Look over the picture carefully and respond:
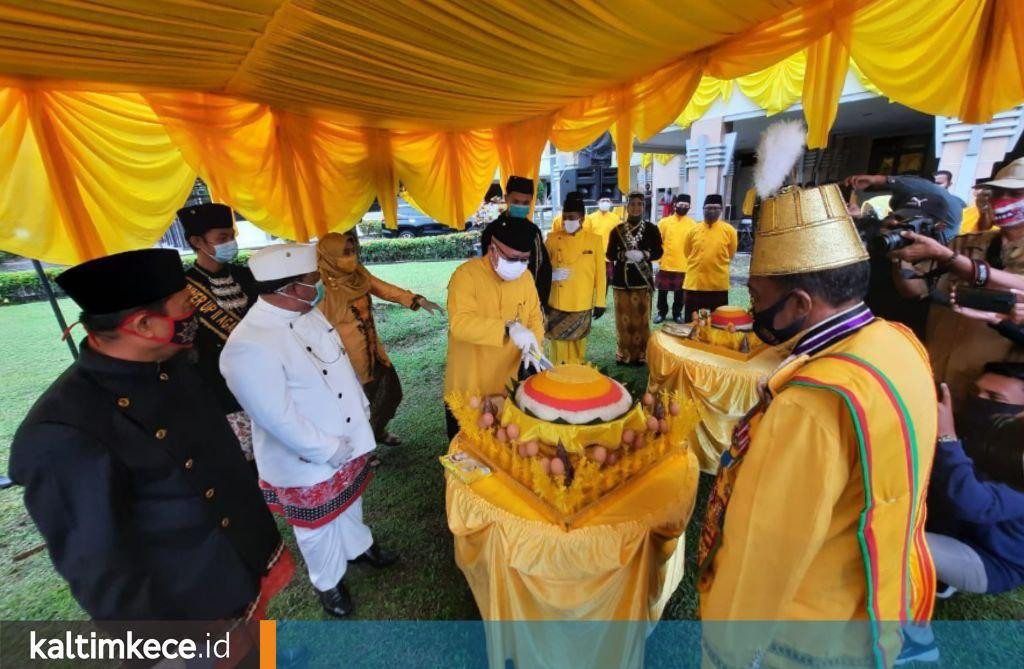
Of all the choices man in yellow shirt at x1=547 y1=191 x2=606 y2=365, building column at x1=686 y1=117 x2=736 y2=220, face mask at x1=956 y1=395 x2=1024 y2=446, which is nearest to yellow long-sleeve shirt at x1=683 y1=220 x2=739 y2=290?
man in yellow shirt at x1=547 y1=191 x2=606 y2=365

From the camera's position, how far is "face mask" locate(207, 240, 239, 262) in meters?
2.82

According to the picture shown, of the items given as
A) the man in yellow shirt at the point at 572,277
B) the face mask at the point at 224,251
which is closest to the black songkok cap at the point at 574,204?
the man in yellow shirt at the point at 572,277

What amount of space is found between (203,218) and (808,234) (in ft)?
11.0

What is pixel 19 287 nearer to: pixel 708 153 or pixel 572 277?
pixel 572 277

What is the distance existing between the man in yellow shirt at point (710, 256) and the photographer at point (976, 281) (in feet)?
9.23

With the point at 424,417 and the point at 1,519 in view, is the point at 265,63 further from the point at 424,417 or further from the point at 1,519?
the point at 1,519

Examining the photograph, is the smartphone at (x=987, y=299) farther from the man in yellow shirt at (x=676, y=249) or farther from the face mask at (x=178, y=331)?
the man in yellow shirt at (x=676, y=249)

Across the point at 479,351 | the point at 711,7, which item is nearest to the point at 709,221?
the point at 711,7

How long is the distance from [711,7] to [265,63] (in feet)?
8.12

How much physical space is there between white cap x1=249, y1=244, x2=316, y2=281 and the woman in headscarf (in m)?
1.27

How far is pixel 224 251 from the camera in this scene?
2842 mm

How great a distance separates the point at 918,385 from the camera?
1048 mm

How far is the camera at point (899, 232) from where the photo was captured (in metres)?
1.96

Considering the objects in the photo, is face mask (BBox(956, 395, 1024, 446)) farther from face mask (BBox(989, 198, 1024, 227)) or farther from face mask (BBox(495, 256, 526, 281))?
face mask (BBox(495, 256, 526, 281))
